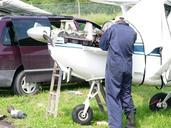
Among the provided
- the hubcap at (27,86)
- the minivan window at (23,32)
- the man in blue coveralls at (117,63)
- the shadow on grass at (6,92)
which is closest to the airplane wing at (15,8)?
the minivan window at (23,32)

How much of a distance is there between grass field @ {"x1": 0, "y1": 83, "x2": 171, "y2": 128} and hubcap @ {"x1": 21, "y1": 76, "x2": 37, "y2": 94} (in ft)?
0.76

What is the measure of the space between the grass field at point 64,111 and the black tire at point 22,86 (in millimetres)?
195

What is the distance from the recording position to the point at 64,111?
36.2 ft

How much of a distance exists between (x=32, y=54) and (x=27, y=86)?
0.81 meters

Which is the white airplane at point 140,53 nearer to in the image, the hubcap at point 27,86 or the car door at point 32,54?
the car door at point 32,54

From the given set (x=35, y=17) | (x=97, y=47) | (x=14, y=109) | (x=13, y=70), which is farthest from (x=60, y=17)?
(x=97, y=47)

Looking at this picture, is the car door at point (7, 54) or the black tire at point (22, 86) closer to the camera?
the car door at point (7, 54)

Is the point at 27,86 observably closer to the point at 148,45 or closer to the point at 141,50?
the point at 141,50

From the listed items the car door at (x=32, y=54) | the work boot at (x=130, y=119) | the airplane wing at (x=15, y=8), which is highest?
the airplane wing at (x=15, y=8)

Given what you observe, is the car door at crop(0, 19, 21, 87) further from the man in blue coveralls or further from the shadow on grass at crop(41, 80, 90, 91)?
the man in blue coveralls

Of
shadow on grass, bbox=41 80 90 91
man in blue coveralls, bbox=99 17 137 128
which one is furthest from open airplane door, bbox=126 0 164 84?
shadow on grass, bbox=41 80 90 91

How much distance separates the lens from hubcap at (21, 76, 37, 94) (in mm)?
13125

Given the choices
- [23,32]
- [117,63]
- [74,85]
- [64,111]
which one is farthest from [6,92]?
[117,63]

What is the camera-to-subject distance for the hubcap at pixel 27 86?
13.1 metres
